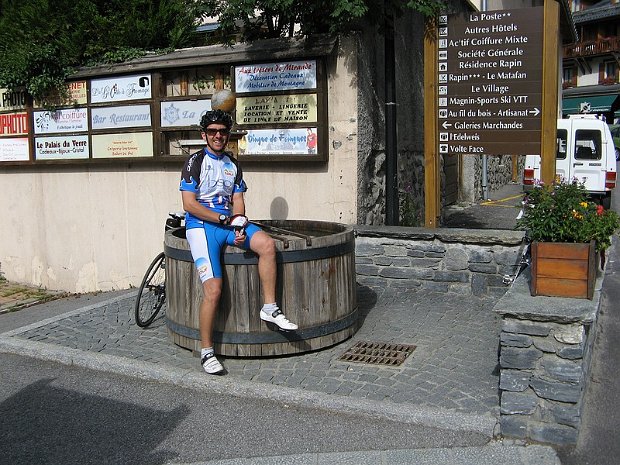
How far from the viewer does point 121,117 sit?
28.7 ft

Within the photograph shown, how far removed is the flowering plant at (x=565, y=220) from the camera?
4301mm

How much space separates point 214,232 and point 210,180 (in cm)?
43

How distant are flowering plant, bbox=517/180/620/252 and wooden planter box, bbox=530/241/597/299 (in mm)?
105

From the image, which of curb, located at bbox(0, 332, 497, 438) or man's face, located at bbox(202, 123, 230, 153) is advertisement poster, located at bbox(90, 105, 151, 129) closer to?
curb, located at bbox(0, 332, 497, 438)

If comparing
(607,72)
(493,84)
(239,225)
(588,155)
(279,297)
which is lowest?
(279,297)

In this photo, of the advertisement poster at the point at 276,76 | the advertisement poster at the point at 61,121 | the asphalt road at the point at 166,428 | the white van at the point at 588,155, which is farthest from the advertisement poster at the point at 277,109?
the white van at the point at 588,155

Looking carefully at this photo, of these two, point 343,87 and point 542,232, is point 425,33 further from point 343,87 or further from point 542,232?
point 542,232

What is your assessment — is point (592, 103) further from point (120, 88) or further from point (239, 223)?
point (239, 223)

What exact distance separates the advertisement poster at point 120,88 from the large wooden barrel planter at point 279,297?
11.8 ft

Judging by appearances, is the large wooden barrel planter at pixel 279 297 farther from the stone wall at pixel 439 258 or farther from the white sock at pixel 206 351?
the stone wall at pixel 439 258

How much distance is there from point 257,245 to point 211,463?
1.73m

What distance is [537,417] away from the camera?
12.7 feet

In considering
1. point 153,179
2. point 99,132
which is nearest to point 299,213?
point 153,179

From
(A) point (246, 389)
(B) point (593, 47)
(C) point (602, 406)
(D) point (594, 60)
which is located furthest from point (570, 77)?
(A) point (246, 389)
